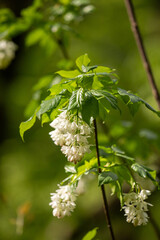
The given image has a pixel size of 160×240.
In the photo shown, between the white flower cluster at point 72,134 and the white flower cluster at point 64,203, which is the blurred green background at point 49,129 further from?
the white flower cluster at point 72,134

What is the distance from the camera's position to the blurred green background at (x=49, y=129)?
156 inches

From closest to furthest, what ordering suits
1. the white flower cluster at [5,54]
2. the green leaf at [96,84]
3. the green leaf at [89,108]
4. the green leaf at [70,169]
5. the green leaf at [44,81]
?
the green leaf at [89,108] < the green leaf at [96,84] < the green leaf at [70,169] < the green leaf at [44,81] < the white flower cluster at [5,54]

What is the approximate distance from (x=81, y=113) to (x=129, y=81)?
12.6ft

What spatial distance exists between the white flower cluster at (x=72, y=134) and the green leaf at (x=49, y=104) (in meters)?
0.05

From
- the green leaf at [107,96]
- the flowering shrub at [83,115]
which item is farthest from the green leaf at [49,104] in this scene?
the green leaf at [107,96]

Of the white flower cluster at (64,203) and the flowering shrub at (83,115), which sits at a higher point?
the flowering shrub at (83,115)

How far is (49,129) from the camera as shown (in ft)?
15.6

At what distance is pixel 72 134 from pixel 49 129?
383 cm

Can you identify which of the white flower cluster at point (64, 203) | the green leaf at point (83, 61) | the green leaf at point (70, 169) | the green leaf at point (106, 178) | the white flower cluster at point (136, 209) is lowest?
the white flower cluster at point (136, 209)

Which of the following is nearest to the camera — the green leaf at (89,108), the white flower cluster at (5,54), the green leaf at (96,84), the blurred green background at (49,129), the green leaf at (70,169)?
the green leaf at (89,108)

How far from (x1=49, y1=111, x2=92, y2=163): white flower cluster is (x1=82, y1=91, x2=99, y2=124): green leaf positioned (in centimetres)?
9

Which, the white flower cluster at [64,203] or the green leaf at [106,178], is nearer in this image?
the green leaf at [106,178]

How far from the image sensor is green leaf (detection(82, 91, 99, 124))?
867mm

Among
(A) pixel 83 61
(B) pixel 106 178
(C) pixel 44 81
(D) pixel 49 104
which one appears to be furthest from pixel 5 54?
(B) pixel 106 178
